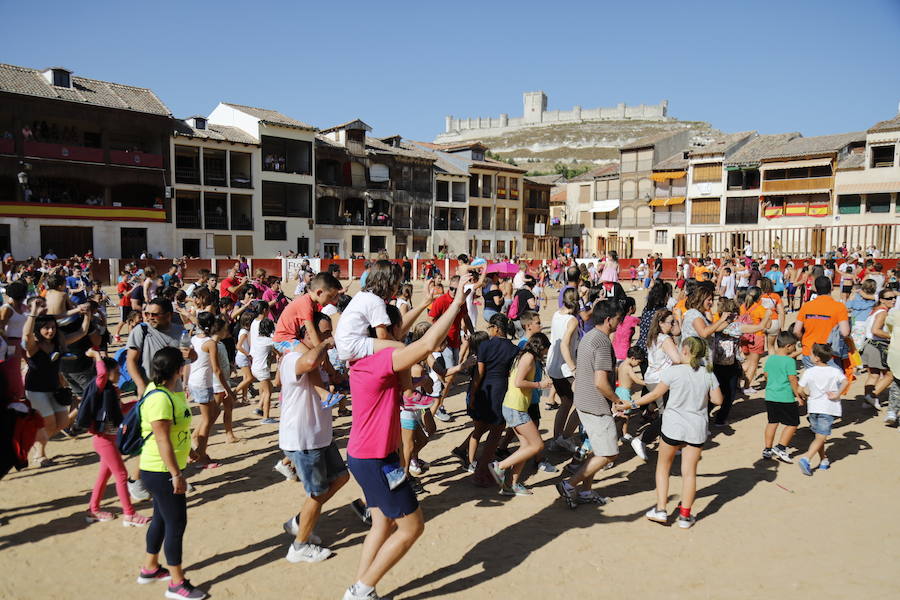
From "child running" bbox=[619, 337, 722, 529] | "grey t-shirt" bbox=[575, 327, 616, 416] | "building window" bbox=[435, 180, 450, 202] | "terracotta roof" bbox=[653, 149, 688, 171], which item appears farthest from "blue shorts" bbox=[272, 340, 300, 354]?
"terracotta roof" bbox=[653, 149, 688, 171]

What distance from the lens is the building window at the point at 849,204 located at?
42.1 m

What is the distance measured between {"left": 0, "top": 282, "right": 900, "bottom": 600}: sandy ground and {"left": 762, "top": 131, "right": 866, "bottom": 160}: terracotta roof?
143 ft

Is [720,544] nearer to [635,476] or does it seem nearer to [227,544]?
[635,476]

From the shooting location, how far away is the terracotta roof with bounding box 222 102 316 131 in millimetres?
41000

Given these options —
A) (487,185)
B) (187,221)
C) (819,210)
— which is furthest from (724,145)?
(187,221)

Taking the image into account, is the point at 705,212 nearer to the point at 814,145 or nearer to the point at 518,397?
the point at 814,145

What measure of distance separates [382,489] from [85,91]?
3896 cm

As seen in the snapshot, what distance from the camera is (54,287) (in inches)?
307

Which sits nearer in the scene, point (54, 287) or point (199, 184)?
point (54, 287)

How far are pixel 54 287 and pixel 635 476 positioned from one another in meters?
7.40

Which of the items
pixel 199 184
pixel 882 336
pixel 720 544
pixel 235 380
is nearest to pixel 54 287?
pixel 235 380

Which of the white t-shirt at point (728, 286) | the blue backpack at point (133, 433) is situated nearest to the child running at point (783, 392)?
the blue backpack at point (133, 433)

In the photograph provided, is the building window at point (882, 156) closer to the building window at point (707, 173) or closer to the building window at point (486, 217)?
the building window at point (707, 173)

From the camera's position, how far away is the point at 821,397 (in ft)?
21.8
